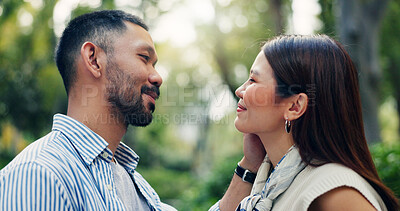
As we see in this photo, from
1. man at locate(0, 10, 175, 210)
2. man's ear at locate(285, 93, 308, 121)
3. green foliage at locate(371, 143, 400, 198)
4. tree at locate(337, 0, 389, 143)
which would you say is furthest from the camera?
tree at locate(337, 0, 389, 143)

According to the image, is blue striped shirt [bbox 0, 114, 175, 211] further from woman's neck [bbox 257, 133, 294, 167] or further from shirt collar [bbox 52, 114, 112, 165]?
woman's neck [bbox 257, 133, 294, 167]

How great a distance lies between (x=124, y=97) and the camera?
2.49 m

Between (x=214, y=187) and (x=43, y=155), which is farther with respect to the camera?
(x=214, y=187)

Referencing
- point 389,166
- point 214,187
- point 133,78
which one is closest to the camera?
point 133,78

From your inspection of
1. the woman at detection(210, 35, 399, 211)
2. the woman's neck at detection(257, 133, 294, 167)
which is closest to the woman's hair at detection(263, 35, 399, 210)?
the woman at detection(210, 35, 399, 211)

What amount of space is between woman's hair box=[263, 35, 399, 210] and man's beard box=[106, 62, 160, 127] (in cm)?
96

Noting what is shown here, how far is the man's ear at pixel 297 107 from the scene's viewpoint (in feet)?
7.31

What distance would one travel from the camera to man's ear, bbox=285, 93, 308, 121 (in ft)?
7.31

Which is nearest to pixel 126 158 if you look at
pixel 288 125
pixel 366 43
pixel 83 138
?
pixel 83 138

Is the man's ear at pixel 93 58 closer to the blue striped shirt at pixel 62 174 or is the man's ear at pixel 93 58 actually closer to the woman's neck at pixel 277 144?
the blue striped shirt at pixel 62 174

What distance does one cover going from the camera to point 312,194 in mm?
1925

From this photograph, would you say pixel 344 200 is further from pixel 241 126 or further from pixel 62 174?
pixel 62 174

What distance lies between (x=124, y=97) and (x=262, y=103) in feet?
3.05

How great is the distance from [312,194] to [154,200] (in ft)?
4.03
